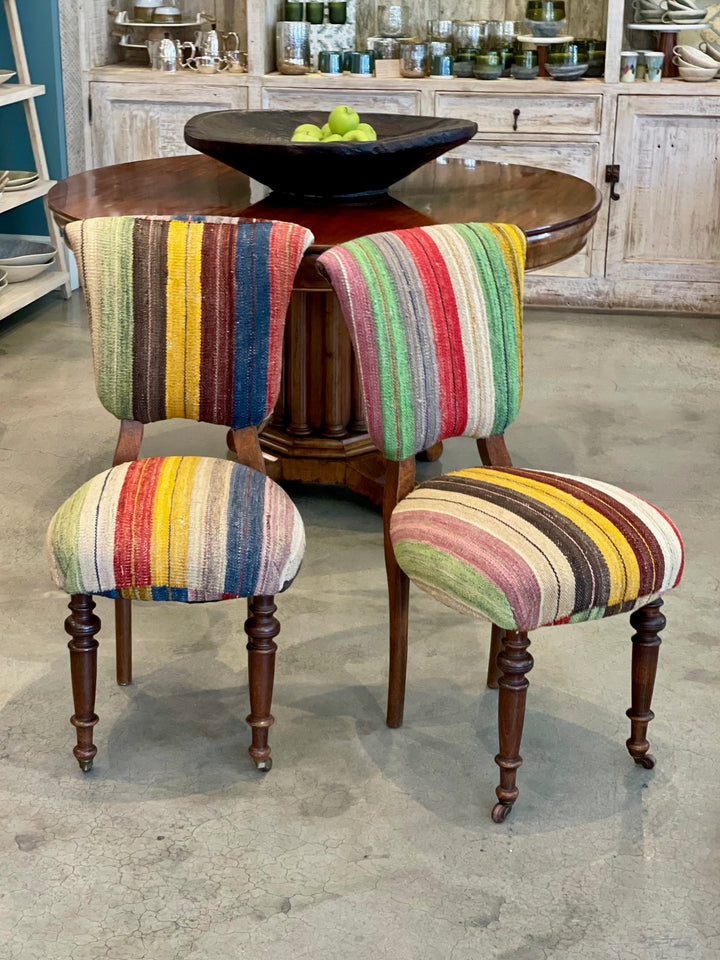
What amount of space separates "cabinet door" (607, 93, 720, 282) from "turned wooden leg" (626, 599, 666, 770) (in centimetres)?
306

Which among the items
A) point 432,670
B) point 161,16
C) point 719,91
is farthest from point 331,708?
point 161,16

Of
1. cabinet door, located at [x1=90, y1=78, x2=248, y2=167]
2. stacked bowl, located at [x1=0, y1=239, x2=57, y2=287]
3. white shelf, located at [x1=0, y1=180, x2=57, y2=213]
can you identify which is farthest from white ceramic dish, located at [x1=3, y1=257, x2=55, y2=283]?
cabinet door, located at [x1=90, y1=78, x2=248, y2=167]

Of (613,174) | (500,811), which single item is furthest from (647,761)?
(613,174)

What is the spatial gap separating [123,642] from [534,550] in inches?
33.7

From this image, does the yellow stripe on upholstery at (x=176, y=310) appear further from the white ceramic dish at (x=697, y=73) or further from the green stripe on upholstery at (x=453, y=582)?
the white ceramic dish at (x=697, y=73)

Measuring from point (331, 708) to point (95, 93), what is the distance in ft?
11.5

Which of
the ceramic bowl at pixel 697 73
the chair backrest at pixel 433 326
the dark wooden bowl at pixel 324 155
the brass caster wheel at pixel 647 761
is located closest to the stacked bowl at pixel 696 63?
the ceramic bowl at pixel 697 73

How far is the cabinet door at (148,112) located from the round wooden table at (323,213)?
171cm

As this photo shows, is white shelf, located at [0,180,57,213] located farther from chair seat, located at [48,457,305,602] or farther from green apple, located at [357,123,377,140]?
chair seat, located at [48,457,305,602]

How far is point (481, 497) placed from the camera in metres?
1.93

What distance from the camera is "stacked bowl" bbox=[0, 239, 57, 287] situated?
4.43m

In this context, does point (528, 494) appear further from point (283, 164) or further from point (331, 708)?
point (283, 164)

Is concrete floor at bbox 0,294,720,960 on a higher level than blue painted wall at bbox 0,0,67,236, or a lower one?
lower

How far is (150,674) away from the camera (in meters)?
2.29
